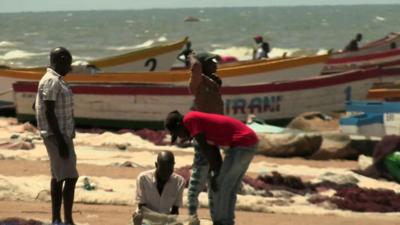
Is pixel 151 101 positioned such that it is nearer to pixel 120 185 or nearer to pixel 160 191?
pixel 120 185

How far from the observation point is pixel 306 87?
706 inches

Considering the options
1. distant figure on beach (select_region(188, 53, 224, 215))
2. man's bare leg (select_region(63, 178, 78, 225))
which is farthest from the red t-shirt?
man's bare leg (select_region(63, 178, 78, 225))

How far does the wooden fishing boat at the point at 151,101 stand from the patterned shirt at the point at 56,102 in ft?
29.6

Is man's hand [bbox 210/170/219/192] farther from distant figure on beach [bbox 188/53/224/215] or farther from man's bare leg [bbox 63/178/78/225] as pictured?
man's bare leg [bbox 63/178/78/225]

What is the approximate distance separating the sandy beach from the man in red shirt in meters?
1.14

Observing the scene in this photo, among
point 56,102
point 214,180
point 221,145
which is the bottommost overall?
point 214,180

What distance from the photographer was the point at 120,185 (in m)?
10.0

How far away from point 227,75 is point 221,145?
469 inches

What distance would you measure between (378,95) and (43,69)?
7.01 meters

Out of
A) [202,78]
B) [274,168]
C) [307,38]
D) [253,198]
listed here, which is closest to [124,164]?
[274,168]

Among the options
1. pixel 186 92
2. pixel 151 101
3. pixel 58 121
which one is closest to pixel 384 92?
pixel 186 92

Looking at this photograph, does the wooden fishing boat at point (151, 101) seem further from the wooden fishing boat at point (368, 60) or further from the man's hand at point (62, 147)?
the man's hand at point (62, 147)

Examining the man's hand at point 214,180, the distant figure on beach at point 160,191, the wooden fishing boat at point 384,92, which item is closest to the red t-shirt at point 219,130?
the man's hand at point 214,180

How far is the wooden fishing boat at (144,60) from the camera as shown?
21.4 metres
